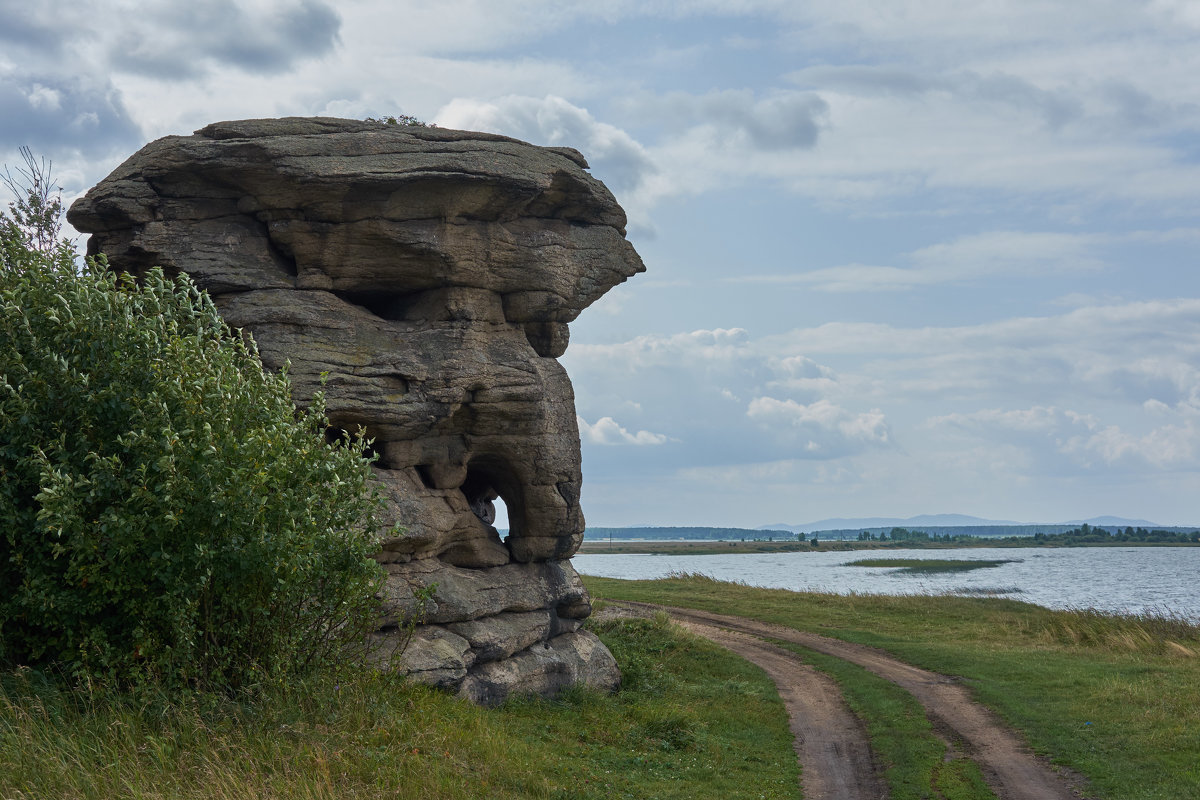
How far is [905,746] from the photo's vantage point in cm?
2109

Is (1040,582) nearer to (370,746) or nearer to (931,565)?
(931,565)

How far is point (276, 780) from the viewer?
12008 millimetres

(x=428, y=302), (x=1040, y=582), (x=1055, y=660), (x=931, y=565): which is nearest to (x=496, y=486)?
(x=428, y=302)

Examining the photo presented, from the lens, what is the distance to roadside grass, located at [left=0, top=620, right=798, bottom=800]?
37.9ft

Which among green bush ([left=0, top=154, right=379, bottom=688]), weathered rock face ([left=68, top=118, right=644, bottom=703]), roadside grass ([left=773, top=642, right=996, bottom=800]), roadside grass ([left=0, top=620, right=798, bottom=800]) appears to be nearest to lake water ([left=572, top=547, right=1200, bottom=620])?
roadside grass ([left=773, top=642, right=996, bottom=800])

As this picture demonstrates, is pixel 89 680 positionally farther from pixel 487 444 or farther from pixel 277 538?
pixel 487 444

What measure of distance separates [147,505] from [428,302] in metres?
12.3

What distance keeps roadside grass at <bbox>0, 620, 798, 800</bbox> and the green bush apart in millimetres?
714

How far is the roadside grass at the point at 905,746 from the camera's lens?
1772 cm

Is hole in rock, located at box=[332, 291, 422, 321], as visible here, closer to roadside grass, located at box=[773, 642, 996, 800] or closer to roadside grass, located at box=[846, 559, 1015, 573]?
roadside grass, located at box=[773, 642, 996, 800]

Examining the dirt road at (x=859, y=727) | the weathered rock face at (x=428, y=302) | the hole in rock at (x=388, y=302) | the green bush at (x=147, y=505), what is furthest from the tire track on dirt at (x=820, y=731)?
the hole in rock at (x=388, y=302)

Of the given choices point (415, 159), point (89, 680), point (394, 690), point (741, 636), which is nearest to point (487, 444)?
point (415, 159)

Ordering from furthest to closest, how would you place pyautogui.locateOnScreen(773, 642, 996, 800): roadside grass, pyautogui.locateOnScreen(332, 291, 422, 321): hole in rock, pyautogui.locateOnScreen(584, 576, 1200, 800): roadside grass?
pyautogui.locateOnScreen(332, 291, 422, 321): hole in rock, pyautogui.locateOnScreen(584, 576, 1200, 800): roadside grass, pyautogui.locateOnScreen(773, 642, 996, 800): roadside grass

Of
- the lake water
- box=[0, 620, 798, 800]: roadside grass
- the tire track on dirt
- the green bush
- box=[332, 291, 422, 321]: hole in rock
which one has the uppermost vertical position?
box=[332, 291, 422, 321]: hole in rock
